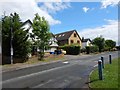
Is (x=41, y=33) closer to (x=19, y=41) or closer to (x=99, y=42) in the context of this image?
(x=19, y=41)

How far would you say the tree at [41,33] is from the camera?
40156 mm

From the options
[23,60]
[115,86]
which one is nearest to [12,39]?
[23,60]

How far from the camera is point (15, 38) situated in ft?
105

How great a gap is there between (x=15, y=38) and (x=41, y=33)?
9.50m

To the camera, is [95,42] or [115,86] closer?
[115,86]

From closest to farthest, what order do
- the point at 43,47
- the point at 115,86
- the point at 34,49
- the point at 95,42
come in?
the point at 115,86
the point at 43,47
the point at 34,49
the point at 95,42

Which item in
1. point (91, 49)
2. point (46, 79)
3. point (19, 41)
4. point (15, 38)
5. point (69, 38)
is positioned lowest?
point (46, 79)

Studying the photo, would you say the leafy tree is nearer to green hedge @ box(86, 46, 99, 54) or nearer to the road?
the road

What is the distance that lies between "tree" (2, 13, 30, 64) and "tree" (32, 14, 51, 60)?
7.02 m

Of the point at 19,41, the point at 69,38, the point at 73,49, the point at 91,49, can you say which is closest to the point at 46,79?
the point at 19,41

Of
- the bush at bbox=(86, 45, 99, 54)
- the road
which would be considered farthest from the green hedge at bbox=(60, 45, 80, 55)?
the road

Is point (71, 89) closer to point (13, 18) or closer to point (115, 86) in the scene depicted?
point (115, 86)

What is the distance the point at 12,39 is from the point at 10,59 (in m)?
2.73

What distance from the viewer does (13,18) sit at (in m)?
33.3
